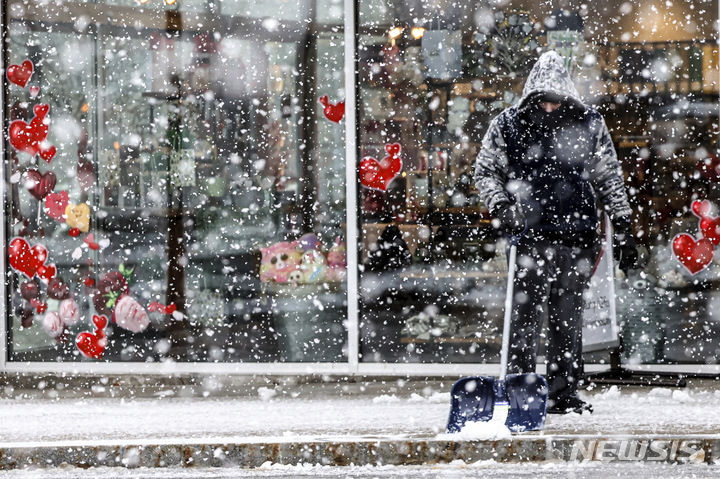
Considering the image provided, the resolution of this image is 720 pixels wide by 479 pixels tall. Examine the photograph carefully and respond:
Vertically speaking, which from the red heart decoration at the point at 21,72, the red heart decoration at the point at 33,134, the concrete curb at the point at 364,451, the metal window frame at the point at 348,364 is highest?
the red heart decoration at the point at 21,72

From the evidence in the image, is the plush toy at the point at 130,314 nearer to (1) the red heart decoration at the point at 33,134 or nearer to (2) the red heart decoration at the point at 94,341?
(2) the red heart decoration at the point at 94,341

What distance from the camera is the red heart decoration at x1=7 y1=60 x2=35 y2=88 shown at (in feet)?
25.4

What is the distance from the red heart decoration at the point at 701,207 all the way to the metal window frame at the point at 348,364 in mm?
1084

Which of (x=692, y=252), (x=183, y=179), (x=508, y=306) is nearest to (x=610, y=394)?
(x=692, y=252)

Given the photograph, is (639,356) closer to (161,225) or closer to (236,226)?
(236,226)

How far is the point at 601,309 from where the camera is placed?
6.85 meters

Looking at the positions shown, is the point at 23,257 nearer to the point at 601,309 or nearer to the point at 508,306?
the point at 508,306

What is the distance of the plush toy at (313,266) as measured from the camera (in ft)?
25.4

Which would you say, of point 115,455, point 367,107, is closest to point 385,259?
point 367,107

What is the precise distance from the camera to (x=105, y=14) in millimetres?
7754

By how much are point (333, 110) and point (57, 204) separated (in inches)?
87.1

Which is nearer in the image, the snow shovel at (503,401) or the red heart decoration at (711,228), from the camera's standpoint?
the snow shovel at (503,401)

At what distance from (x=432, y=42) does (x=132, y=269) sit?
111 inches

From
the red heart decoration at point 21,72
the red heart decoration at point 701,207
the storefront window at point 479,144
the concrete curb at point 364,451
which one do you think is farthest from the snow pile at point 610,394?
the red heart decoration at point 21,72
